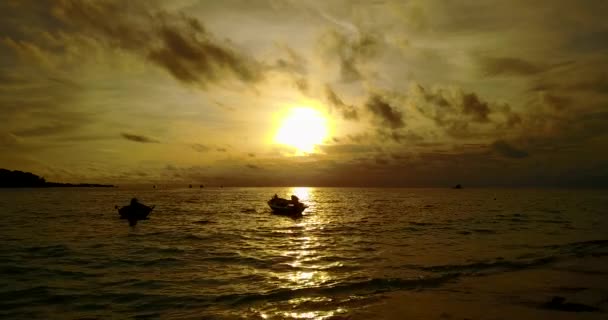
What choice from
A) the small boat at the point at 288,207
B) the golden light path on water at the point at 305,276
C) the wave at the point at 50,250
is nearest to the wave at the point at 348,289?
the golden light path on water at the point at 305,276

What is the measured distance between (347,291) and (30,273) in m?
17.3

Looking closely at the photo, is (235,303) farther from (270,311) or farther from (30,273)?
(30,273)

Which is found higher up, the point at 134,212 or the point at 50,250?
the point at 134,212

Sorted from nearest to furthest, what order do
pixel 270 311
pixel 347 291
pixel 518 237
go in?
pixel 270 311
pixel 347 291
pixel 518 237

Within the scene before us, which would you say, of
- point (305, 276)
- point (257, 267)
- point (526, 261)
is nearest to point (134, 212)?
point (257, 267)

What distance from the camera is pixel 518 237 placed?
37.4 meters

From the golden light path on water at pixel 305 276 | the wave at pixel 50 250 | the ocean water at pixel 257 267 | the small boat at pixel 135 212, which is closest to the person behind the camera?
the golden light path on water at pixel 305 276

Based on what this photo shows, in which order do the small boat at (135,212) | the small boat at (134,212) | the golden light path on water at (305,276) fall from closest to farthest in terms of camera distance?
the golden light path on water at (305,276) → the small boat at (134,212) → the small boat at (135,212)

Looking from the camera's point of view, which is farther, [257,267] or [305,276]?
[257,267]

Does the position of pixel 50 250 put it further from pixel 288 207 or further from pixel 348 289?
pixel 288 207

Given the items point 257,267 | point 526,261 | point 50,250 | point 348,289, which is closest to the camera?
point 348,289

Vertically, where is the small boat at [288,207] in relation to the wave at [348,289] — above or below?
above

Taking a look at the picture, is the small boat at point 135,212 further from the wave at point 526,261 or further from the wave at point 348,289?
the wave at point 526,261

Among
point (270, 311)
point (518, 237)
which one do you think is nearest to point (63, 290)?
point (270, 311)
